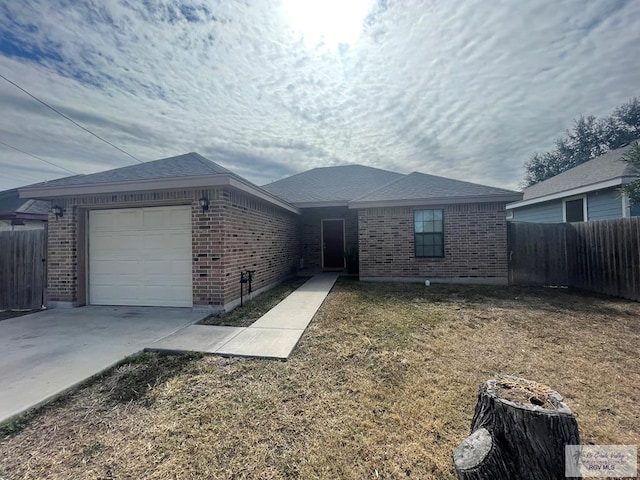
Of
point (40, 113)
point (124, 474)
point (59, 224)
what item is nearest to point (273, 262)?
point (59, 224)

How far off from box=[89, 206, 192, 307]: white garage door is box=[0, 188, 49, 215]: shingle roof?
35.6 ft

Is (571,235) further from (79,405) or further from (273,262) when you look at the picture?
(79,405)

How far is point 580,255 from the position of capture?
793 cm

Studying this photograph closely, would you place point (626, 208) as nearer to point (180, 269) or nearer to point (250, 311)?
point (250, 311)

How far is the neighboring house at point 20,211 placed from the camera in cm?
1033

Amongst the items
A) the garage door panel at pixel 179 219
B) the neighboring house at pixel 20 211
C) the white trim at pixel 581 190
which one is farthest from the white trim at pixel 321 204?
the neighboring house at pixel 20 211

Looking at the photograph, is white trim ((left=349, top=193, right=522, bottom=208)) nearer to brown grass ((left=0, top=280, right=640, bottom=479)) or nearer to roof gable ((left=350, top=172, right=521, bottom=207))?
roof gable ((left=350, top=172, right=521, bottom=207))

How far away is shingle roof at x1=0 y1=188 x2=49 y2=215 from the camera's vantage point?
13.7 m

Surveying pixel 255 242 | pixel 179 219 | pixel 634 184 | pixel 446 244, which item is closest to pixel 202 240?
pixel 179 219

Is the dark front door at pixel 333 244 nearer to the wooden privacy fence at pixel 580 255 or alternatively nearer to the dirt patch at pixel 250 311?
the dirt patch at pixel 250 311

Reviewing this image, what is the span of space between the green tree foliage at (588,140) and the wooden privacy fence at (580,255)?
21.0m

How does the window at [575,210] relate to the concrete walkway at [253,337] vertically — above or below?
above

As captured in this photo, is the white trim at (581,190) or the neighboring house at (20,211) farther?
the neighboring house at (20,211)

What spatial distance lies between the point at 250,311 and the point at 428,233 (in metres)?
6.13
